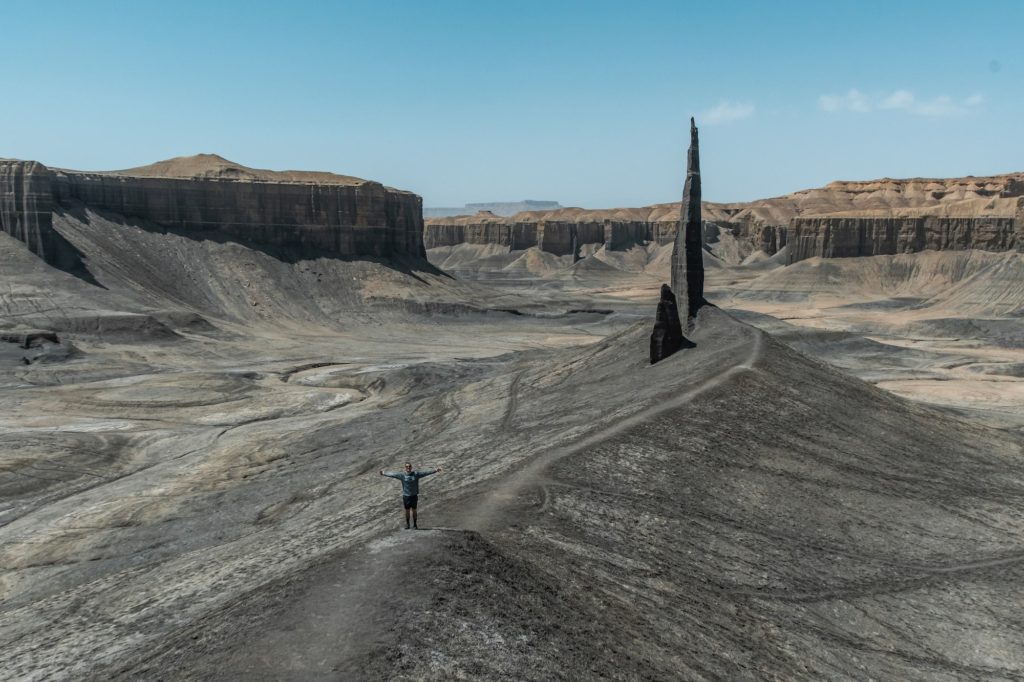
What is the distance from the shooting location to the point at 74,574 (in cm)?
2119

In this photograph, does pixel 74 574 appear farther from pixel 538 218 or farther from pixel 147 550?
pixel 538 218

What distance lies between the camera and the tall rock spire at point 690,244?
38.1 meters

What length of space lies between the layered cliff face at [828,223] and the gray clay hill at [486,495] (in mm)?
35200

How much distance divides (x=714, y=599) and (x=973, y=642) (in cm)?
526

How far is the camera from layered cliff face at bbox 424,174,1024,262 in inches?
3907

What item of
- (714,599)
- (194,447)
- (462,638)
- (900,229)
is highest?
(900,229)

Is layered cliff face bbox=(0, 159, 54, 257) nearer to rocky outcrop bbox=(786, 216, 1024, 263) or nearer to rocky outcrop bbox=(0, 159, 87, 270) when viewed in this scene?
rocky outcrop bbox=(0, 159, 87, 270)

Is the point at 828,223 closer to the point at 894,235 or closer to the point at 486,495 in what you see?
the point at 894,235

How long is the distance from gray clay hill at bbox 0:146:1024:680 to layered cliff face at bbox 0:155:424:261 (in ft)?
2.34

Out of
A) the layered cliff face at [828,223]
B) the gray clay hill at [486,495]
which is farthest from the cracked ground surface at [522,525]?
the layered cliff face at [828,223]

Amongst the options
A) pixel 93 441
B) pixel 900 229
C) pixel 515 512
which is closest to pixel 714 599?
pixel 515 512

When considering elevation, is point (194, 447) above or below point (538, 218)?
below

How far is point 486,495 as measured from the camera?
18.7m

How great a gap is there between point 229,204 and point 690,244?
55.0 metres
